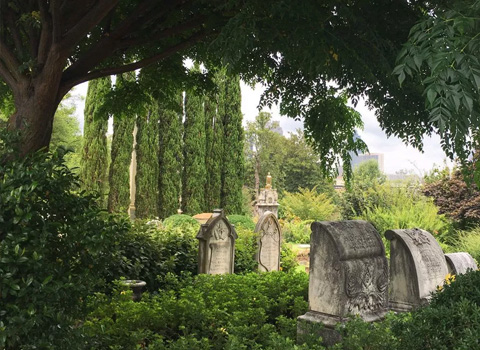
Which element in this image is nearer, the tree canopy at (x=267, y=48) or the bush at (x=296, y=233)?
the tree canopy at (x=267, y=48)

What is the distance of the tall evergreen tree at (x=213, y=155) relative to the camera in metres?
22.7

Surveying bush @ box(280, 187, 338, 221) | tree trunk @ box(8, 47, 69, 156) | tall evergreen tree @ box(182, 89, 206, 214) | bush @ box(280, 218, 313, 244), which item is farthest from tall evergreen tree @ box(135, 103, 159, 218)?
tree trunk @ box(8, 47, 69, 156)

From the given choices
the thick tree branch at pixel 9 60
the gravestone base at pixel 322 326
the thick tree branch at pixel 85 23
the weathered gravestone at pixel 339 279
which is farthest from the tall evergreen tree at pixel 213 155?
the thick tree branch at pixel 85 23

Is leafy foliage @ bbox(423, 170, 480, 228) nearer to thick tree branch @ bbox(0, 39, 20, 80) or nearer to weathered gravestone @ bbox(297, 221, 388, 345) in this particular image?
weathered gravestone @ bbox(297, 221, 388, 345)

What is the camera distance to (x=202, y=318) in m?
5.61

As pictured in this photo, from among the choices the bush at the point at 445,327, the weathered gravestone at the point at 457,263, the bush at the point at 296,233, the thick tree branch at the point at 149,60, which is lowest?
the bush at the point at 445,327

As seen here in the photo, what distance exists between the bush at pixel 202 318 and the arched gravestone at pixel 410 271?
142 centimetres

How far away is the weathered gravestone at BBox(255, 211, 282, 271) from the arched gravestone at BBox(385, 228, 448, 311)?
14.8ft

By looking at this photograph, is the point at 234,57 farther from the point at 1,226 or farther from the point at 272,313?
the point at 272,313

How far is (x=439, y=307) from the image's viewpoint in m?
3.63

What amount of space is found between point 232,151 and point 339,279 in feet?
58.1

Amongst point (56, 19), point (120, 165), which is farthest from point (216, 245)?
point (120, 165)

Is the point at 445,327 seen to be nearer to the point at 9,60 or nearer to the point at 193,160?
the point at 9,60

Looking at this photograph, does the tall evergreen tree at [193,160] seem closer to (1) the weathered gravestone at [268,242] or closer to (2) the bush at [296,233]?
(2) the bush at [296,233]
